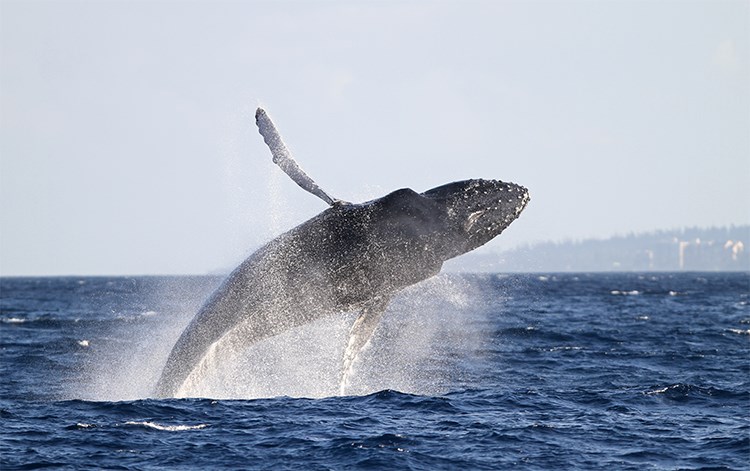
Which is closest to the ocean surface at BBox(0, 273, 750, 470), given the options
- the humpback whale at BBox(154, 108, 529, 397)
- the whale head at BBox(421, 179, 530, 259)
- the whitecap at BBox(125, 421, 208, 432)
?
the whitecap at BBox(125, 421, 208, 432)

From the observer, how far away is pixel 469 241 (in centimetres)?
1356

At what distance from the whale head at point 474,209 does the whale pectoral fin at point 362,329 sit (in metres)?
1.24

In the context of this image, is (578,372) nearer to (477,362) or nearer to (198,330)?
(477,362)

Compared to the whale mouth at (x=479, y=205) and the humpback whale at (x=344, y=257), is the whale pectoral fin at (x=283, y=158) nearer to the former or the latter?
the humpback whale at (x=344, y=257)

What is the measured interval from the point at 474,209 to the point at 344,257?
5.79ft

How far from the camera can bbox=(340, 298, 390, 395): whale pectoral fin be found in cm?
1403

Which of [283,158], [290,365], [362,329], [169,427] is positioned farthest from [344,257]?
[290,365]

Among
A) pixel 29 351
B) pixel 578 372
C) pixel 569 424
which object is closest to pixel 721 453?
pixel 569 424

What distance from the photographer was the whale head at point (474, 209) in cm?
1345

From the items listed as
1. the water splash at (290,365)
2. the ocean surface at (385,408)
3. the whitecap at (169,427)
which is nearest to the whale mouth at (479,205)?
the ocean surface at (385,408)

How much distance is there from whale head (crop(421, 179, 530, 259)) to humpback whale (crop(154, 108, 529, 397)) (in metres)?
0.01

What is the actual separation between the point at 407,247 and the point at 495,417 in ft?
9.19

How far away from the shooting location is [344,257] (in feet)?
44.1

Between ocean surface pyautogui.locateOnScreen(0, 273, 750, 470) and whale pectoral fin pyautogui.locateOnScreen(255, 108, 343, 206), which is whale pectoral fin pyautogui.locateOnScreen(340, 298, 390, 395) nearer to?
ocean surface pyautogui.locateOnScreen(0, 273, 750, 470)
